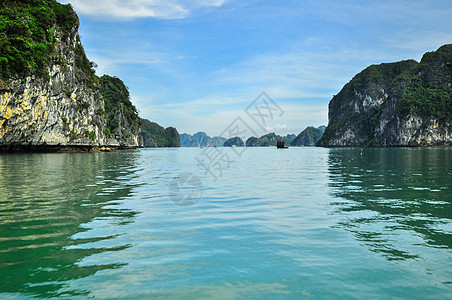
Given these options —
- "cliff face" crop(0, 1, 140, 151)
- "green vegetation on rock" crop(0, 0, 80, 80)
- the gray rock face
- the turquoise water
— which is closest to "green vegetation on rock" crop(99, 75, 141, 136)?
"cliff face" crop(0, 1, 140, 151)

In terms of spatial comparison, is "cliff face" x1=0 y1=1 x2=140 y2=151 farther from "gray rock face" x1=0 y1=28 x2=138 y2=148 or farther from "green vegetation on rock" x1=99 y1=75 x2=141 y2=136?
"green vegetation on rock" x1=99 y1=75 x2=141 y2=136

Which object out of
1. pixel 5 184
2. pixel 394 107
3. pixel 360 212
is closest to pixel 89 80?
pixel 5 184

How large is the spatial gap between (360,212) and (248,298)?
7.35m

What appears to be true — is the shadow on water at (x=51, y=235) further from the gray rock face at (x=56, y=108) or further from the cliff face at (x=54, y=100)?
the cliff face at (x=54, y=100)

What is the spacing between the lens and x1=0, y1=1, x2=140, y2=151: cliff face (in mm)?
48250

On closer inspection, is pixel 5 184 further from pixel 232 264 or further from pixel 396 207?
pixel 396 207

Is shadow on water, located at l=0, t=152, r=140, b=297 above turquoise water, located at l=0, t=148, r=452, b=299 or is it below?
above

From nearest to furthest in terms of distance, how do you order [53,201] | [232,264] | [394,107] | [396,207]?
[232,264]
[396,207]
[53,201]
[394,107]

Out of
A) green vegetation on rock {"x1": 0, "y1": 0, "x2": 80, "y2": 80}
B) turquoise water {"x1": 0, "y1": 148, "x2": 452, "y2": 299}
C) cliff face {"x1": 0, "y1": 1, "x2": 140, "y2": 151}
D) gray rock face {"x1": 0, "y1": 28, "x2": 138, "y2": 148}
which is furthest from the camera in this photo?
gray rock face {"x1": 0, "y1": 28, "x2": 138, "y2": 148}

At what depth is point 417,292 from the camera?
4.66m

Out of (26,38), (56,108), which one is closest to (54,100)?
(56,108)

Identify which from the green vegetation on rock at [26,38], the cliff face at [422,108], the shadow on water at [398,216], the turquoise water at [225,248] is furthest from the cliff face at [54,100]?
the cliff face at [422,108]

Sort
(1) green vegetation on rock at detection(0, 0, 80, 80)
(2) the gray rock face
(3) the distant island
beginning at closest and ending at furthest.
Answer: (1) green vegetation on rock at detection(0, 0, 80, 80) < (3) the distant island < (2) the gray rock face

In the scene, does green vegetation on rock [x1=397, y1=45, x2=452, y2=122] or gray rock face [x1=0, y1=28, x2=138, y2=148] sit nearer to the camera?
gray rock face [x1=0, y1=28, x2=138, y2=148]
